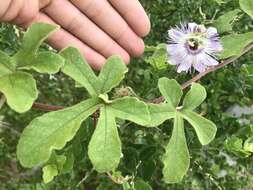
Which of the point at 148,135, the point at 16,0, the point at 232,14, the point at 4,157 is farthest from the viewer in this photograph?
the point at 4,157

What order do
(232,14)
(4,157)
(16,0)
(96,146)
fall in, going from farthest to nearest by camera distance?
(4,157), (232,14), (16,0), (96,146)

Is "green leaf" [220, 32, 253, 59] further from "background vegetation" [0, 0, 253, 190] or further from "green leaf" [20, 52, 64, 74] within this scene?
"green leaf" [20, 52, 64, 74]

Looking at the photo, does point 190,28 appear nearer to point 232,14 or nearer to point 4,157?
point 232,14

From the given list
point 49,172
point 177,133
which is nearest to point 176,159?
point 177,133

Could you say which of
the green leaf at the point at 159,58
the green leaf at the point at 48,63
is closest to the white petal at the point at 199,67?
the green leaf at the point at 159,58

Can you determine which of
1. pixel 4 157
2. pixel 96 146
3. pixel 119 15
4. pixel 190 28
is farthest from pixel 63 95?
pixel 96 146

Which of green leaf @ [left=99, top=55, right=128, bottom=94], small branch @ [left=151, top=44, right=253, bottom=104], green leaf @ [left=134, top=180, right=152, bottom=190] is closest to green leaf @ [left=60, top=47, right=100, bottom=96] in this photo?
green leaf @ [left=99, top=55, right=128, bottom=94]

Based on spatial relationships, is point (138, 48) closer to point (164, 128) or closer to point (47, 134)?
point (164, 128)
